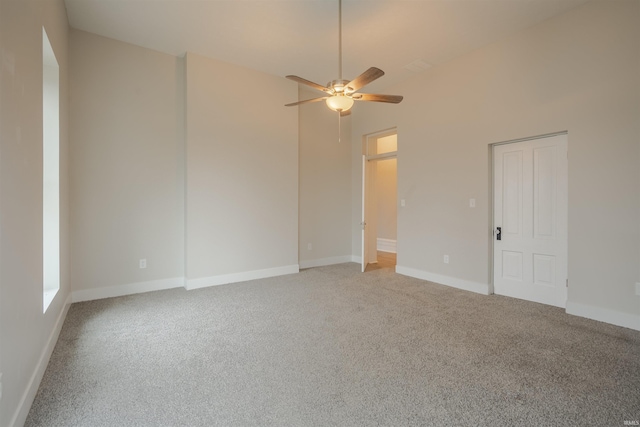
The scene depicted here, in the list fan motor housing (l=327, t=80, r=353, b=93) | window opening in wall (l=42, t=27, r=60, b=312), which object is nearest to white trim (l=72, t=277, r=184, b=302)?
window opening in wall (l=42, t=27, r=60, b=312)

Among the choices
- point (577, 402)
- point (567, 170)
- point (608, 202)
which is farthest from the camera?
point (567, 170)

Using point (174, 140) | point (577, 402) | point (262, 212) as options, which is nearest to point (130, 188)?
point (174, 140)

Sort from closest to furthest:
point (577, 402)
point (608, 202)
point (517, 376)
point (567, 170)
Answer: point (577, 402), point (517, 376), point (608, 202), point (567, 170)

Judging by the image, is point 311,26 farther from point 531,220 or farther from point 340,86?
point 531,220

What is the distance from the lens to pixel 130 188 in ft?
12.9

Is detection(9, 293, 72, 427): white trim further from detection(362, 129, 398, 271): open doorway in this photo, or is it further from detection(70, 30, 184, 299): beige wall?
detection(362, 129, 398, 271): open doorway

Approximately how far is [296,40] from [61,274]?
3.76 m

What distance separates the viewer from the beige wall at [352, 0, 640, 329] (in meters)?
2.91

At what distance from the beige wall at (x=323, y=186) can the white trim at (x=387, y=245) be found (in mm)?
2112

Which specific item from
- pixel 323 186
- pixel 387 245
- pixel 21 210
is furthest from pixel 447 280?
pixel 21 210

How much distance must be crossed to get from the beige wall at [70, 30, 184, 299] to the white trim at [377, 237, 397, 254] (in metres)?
5.32

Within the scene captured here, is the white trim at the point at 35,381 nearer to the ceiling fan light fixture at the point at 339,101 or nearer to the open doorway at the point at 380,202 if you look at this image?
the ceiling fan light fixture at the point at 339,101

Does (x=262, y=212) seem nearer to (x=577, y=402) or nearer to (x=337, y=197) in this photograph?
(x=337, y=197)

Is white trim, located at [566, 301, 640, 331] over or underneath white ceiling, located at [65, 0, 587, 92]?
underneath
